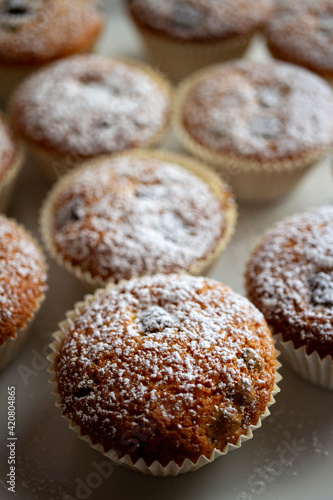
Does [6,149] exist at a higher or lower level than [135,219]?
lower

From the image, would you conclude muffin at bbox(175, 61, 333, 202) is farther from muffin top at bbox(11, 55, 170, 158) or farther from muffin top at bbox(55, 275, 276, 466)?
muffin top at bbox(55, 275, 276, 466)

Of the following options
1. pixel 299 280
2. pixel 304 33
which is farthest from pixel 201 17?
pixel 299 280

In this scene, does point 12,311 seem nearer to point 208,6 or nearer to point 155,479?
point 155,479

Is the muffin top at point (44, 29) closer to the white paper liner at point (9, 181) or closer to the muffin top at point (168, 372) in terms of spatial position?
the white paper liner at point (9, 181)

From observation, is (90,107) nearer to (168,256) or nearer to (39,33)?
(39,33)

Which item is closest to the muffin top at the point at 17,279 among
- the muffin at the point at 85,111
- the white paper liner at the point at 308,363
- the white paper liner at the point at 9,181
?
the white paper liner at the point at 9,181

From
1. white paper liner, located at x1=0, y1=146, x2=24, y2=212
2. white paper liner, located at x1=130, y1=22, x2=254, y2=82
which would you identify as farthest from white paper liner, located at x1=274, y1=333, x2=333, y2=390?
white paper liner, located at x1=130, y1=22, x2=254, y2=82

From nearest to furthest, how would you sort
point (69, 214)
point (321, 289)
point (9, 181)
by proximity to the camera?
point (321, 289)
point (69, 214)
point (9, 181)
